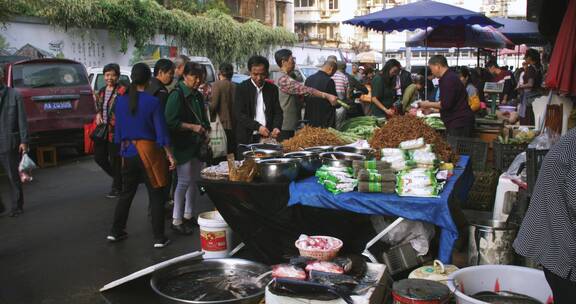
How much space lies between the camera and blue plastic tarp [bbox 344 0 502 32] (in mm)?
9320

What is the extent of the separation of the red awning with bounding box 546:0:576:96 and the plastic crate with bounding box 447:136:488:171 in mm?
2553

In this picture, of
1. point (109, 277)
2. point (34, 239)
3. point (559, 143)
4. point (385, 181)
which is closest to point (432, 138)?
point (385, 181)

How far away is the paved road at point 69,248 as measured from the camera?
16.4ft

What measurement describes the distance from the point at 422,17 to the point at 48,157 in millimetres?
8148

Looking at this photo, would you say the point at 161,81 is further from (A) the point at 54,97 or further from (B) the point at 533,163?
(A) the point at 54,97

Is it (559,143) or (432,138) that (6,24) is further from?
(559,143)

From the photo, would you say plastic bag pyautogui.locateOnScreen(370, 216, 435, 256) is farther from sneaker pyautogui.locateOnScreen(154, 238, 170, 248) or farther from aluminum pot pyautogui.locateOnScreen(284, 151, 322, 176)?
sneaker pyautogui.locateOnScreen(154, 238, 170, 248)

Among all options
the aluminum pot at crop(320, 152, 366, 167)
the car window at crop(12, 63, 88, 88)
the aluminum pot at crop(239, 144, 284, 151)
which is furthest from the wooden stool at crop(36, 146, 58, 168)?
the aluminum pot at crop(320, 152, 366, 167)

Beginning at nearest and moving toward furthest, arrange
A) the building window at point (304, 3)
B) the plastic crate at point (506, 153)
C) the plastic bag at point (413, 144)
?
the plastic bag at point (413, 144)
the plastic crate at point (506, 153)
the building window at point (304, 3)

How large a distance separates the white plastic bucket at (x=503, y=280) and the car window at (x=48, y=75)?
10.2 m


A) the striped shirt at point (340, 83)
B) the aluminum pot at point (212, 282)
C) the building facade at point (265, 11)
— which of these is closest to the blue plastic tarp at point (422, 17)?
the striped shirt at point (340, 83)

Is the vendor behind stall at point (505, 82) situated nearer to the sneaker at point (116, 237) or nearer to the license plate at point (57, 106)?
the license plate at point (57, 106)

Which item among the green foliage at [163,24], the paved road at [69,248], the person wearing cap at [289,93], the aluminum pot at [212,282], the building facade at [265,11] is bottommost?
the paved road at [69,248]

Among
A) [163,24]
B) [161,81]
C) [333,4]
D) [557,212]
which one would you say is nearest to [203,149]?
[161,81]
